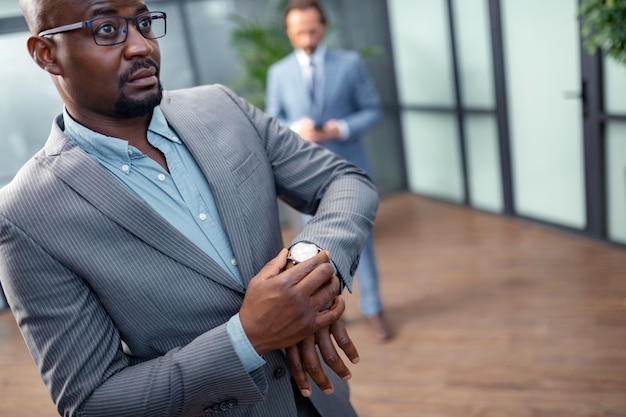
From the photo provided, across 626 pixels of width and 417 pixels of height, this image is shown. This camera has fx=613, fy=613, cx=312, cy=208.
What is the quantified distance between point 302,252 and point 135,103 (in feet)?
1.25

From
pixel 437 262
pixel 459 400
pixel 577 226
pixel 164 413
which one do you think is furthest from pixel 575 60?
pixel 164 413

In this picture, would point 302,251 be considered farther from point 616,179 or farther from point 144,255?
point 616,179

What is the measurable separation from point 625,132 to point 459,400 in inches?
85.0

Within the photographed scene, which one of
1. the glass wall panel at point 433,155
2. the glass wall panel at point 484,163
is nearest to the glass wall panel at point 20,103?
the glass wall panel at point 433,155

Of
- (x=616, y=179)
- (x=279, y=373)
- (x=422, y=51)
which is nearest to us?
(x=279, y=373)

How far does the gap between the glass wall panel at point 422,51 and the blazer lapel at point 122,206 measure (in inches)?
172

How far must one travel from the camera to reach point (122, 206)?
1016 mm

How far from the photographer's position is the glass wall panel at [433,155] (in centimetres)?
537

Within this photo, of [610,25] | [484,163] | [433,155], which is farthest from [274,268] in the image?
[433,155]

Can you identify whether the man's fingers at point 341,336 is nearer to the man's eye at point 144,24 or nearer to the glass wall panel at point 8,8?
the man's eye at point 144,24

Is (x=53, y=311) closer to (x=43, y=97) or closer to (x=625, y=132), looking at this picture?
(x=625, y=132)

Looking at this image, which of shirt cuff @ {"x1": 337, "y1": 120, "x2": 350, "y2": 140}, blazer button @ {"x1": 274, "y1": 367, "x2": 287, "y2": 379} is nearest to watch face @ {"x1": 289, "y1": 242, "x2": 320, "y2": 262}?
blazer button @ {"x1": 274, "y1": 367, "x2": 287, "y2": 379}

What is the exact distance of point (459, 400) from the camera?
2752 millimetres

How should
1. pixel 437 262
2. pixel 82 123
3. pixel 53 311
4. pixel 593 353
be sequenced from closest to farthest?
pixel 53 311 → pixel 82 123 → pixel 593 353 → pixel 437 262
